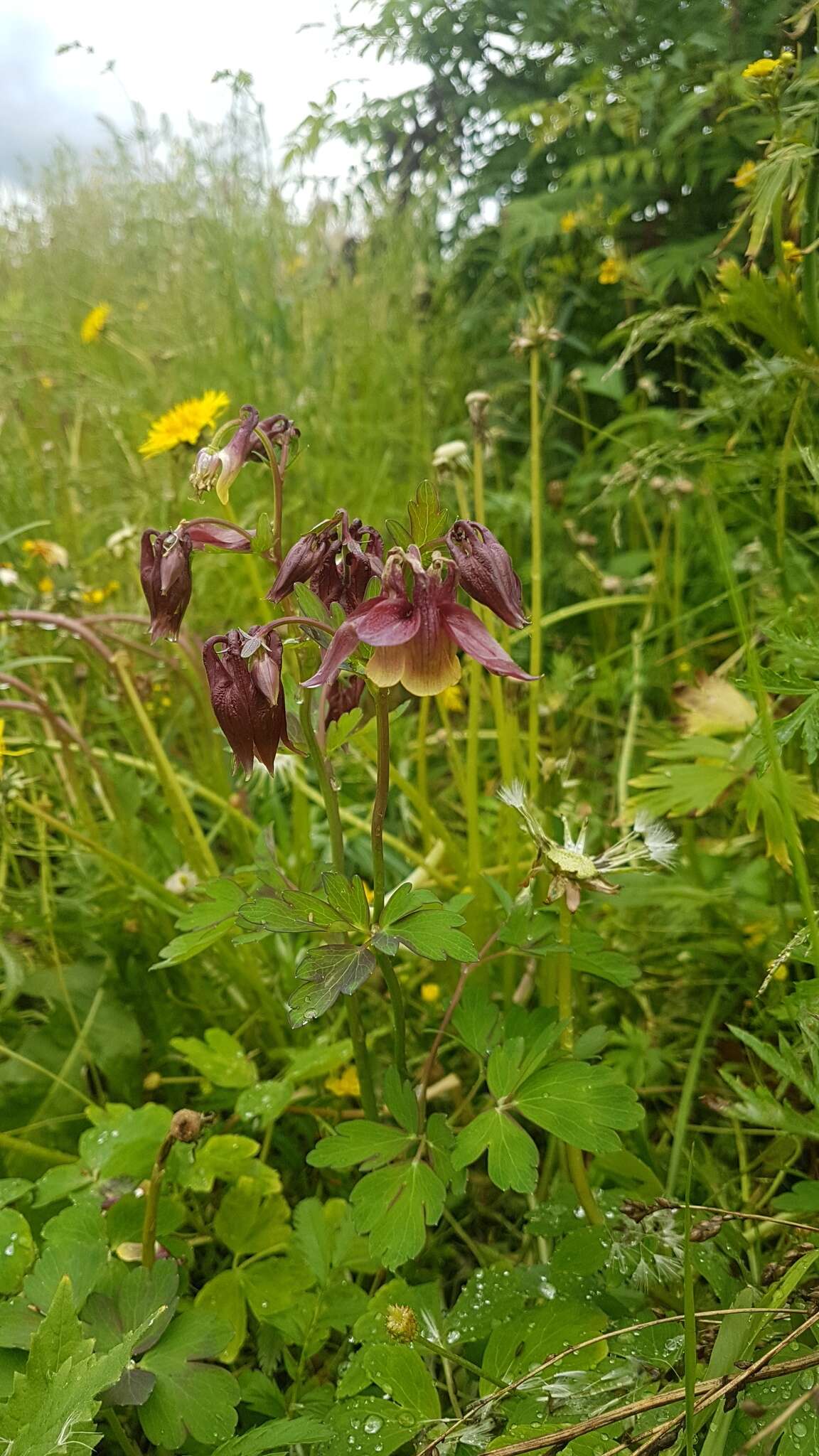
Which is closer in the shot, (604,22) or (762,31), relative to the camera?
(762,31)

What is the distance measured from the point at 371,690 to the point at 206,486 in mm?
260

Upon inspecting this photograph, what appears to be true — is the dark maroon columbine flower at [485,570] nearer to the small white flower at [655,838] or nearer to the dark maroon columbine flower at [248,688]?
the dark maroon columbine flower at [248,688]

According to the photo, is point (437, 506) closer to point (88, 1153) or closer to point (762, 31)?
point (88, 1153)

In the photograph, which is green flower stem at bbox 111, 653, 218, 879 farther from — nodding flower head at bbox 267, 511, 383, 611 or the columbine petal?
the columbine petal

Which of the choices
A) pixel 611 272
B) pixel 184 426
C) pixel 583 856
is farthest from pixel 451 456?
pixel 611 272

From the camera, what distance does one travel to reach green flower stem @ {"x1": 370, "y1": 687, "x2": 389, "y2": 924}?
736 mm

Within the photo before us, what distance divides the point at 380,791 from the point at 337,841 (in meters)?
0.12

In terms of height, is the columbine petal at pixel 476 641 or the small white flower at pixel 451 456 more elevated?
the columbine petal at pixel 476 641

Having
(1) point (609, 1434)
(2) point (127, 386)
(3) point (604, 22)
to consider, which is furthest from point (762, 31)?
(1) point (609, 1434)

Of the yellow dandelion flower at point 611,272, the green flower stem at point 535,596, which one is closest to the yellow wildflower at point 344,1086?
the green flower stem at point 535,596

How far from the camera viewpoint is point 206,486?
81 centimetres

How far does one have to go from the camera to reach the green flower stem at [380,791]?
74cm

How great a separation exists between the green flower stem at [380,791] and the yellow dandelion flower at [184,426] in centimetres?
85

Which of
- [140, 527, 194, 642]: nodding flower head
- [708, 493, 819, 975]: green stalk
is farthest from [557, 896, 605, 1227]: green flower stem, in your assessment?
[140, 527, 194, 642]: nodding flower head
